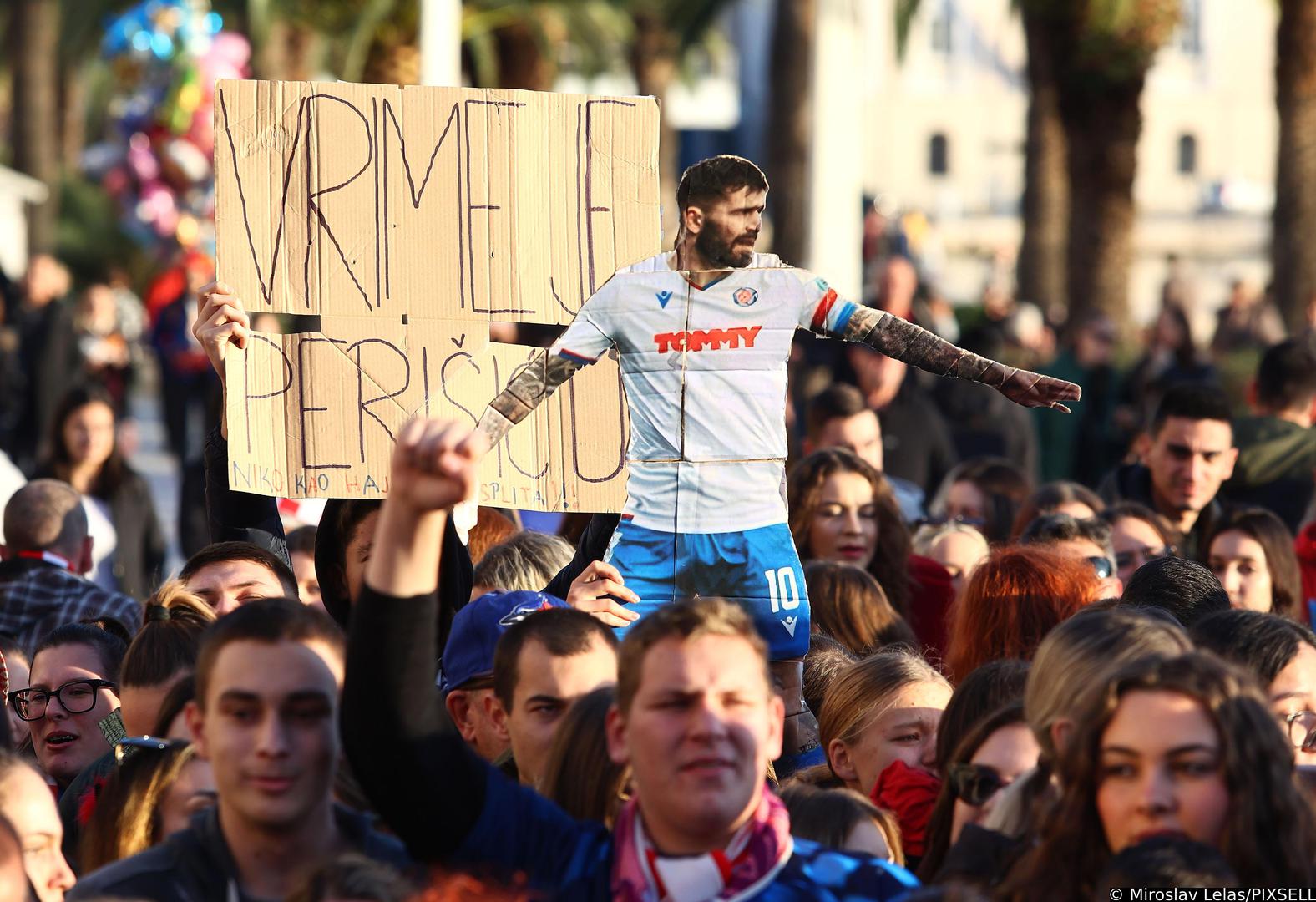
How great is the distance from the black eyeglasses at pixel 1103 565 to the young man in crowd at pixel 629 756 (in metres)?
2.83

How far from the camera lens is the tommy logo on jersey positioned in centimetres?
465

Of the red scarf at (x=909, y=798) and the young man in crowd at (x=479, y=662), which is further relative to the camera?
the young man in crowd at (x=479, y=662)

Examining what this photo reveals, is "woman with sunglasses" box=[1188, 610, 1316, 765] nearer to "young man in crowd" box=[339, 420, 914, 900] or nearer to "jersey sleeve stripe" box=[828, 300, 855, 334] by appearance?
→ "jersey sleeve stripe" box=[828, 300, 855, 334]

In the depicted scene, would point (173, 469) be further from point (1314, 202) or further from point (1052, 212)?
point (1052, 212)

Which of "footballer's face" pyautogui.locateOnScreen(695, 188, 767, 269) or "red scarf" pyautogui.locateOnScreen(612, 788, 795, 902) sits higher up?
"footballer's face" pyautogui.locateOnScreen(695, 188, 767, 269)

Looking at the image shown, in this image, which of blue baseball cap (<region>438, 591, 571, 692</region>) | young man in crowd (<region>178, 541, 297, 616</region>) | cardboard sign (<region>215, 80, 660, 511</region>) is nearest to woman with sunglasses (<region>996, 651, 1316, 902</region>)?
blue baseball cap (<region>438, 591, 571, 692</region>)

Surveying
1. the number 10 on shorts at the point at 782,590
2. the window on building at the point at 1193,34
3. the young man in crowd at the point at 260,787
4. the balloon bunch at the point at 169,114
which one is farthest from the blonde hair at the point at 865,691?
the window on building at the point at 1193,34

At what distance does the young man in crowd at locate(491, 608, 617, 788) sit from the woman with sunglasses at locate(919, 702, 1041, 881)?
27.9 inches

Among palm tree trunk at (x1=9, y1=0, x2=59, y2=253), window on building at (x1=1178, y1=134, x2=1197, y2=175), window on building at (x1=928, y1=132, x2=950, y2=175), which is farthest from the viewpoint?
window on building at (x1=1178, y1=134, x2=1197, y2=175)

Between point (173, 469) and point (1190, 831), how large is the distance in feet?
55.6

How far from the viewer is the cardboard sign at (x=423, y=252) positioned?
555 cm

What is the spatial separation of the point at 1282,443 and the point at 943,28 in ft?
223

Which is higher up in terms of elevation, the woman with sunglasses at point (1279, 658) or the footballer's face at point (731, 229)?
the footballer's face at point (731, 229)

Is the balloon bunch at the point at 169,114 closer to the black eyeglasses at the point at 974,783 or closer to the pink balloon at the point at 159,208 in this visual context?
the pink balloon at the point at 159,208
